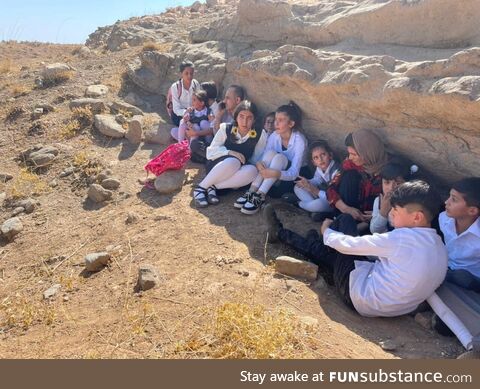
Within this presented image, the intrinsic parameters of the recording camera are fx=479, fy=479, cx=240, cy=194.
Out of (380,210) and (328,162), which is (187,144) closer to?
(328,162)

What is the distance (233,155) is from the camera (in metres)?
5.43

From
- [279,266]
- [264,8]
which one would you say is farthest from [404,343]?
[264,8]

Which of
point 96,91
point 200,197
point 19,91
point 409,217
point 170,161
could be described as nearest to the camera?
point 409,217

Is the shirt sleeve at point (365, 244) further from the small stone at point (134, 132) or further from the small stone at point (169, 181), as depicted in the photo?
the small stone at point (134, 132)

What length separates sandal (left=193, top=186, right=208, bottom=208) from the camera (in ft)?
17.3

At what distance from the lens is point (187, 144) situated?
20.1 ft

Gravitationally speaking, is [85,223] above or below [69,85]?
below

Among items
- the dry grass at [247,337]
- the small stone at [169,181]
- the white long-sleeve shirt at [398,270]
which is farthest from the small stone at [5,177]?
the white long-sleeve shirt at [398,270]

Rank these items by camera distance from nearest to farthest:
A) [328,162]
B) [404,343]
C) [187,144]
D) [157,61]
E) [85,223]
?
[404,343] → [328,162] → [85,223] → [187,144] → [157,61]

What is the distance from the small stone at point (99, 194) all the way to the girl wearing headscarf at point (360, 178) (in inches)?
105

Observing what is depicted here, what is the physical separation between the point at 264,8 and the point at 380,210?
160 inches

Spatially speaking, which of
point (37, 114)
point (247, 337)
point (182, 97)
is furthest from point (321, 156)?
point (37, 114)

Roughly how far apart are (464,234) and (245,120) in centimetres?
274

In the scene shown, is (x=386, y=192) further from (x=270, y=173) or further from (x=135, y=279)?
(x=135, y=279)
